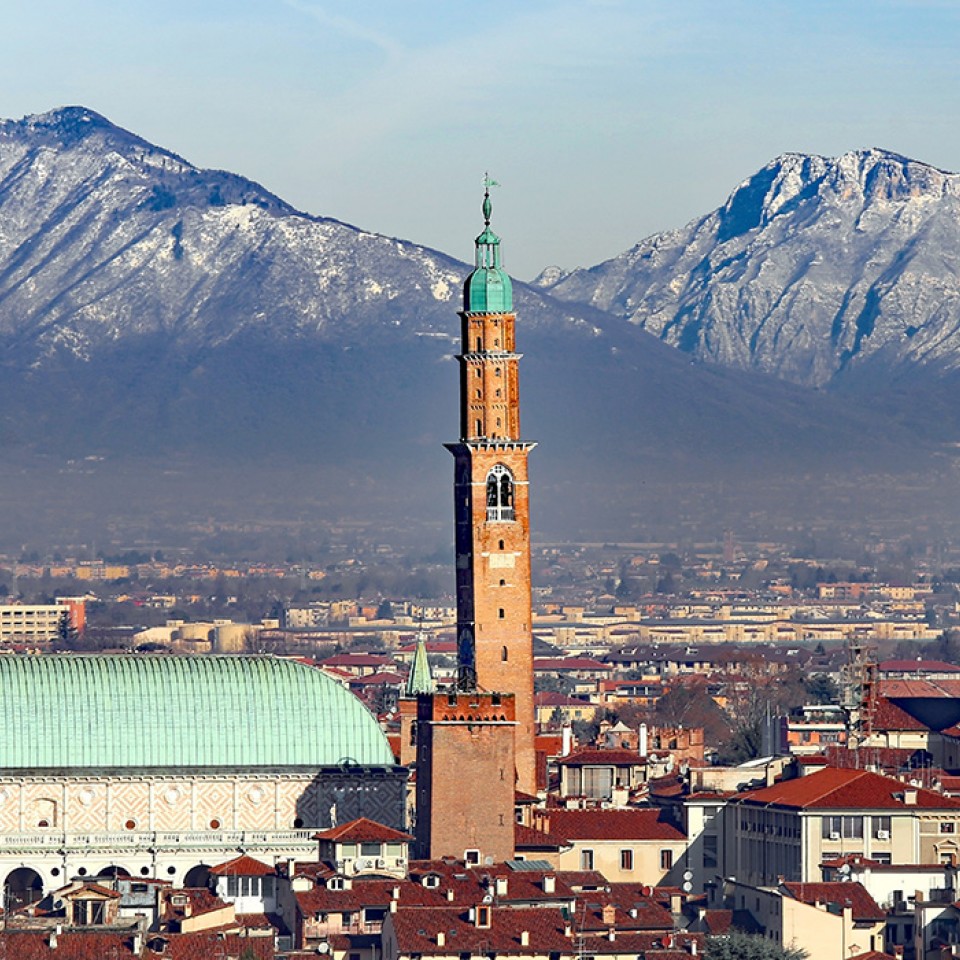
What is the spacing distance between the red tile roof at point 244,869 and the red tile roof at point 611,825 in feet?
21.0

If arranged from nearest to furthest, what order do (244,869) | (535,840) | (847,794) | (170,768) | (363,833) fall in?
(244,869)
(363,833)
(847,794)
(535,840)
(170,768)

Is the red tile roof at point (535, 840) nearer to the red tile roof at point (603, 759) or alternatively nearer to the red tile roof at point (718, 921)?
the red tile roof at point (718, 921)

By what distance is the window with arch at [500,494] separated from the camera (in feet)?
259

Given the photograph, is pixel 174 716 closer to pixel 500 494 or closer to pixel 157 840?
pixel 157 840

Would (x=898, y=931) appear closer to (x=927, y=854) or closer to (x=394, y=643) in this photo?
(x=927, y=854)

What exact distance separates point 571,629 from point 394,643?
18631 mm

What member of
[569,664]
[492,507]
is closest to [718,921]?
[492,507]

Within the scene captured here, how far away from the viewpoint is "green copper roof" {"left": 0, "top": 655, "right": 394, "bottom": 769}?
234 ft

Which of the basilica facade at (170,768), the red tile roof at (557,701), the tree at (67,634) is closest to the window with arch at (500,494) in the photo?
the basilica facade at (170,768)

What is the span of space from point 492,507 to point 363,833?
1439 centimetres

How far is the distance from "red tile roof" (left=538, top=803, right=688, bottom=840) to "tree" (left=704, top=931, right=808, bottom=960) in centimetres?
1338

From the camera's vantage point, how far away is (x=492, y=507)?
79000 millimetres

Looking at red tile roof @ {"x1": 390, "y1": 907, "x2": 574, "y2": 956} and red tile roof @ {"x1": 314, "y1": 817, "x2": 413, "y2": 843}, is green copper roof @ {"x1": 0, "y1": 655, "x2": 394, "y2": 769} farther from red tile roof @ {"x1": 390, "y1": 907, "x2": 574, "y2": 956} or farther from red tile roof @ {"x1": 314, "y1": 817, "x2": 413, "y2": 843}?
red tile roof @ {"x1": 390, "y1": 907, "x2": 574, "y2": 956}

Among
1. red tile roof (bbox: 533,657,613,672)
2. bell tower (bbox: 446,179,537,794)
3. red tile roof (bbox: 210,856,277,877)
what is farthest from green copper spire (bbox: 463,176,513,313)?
red tile roof (bbox: 533,657,613,672)
